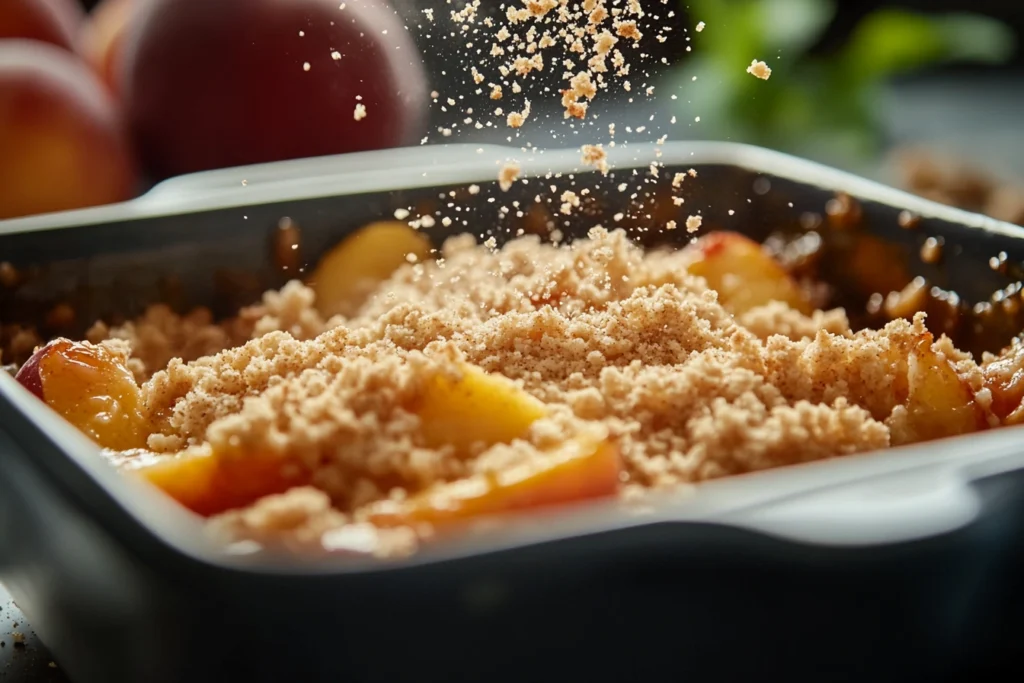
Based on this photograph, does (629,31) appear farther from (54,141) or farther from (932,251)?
Answer: (54,141)

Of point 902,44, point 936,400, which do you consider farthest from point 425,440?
point 902,44

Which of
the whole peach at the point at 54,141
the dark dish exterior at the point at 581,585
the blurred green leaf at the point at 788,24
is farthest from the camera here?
the blurred green leaf at the point at 788,24

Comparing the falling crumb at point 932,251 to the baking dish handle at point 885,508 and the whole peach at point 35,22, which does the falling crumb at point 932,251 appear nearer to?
the baking dish handle at point 885,508

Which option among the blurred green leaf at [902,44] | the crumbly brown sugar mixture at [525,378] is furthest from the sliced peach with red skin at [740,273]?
the blurred green leaf at [902,44]

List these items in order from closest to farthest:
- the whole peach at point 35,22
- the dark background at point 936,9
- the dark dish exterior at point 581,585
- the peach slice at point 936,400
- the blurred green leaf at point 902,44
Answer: the dark dish exterior at point 581,585, the peach slice at point 936,400, the whole peach at point 35,22, the blurred green leaf at point 902,44, the dark background at point 936,9

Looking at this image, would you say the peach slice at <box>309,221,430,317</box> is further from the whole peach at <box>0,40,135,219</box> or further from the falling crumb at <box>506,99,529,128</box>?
the whole peach at <box>0,40,135,219</box>

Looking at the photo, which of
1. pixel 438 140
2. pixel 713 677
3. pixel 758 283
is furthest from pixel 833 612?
pixel 438 140

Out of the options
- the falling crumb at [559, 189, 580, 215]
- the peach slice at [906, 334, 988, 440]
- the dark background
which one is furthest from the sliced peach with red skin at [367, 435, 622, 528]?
the dark background

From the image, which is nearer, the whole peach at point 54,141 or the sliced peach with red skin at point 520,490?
the sliced peach with red skin at point 520,490
